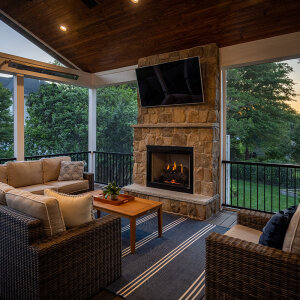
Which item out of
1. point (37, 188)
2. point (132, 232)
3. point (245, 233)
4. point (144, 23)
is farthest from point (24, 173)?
point (245, 233)

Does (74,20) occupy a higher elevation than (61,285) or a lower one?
higher

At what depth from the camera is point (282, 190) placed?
412 centimetres

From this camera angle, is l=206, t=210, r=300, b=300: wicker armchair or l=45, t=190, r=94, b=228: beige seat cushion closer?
l=206, t=210, r=300, b=300: wicker armchair

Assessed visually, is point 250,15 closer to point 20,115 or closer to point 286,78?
point 286,78

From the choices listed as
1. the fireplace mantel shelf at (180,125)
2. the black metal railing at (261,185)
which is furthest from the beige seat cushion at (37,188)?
the black metal railing at (261,185)

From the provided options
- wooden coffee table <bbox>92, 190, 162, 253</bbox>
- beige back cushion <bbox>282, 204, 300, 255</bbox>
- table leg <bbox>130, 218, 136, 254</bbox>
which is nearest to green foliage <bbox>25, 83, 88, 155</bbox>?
wooden coffee table <bbox>92, 190, 162, 253</bbox>

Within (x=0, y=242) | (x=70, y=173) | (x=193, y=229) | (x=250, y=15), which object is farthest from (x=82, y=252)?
(x=250, y=15)

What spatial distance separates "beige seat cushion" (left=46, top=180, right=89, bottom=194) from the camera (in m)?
4.31

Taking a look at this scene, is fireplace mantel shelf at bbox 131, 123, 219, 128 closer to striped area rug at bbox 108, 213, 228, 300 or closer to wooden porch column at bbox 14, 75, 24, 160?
striped area rug at bbox 108, 213, 228, 300

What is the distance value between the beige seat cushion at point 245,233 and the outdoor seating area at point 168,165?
0.04 feet

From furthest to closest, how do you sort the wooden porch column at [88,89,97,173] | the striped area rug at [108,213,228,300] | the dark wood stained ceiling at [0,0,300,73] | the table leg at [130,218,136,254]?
1. the wooden porch column at [88,89,97,173]
2. the dark wood stained ceiling at [0,0,300,73]
3. the table leg at [130,218,136,254]
4. the striped area rug at [108,213,228,300]

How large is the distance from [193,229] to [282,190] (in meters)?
1.75

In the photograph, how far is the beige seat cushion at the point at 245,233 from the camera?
2086 millimetres

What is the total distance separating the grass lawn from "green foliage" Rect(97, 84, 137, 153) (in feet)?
12.3
